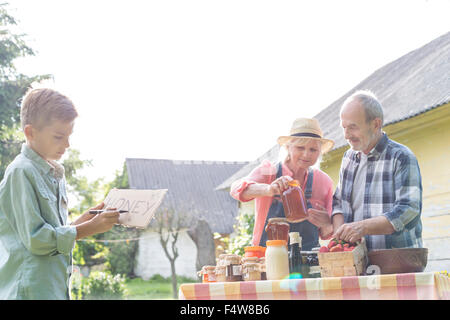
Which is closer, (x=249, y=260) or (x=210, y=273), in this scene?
(x=249, y=260)

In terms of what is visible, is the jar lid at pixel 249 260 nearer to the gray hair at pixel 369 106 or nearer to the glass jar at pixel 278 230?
the glass jar at pixel 278 230

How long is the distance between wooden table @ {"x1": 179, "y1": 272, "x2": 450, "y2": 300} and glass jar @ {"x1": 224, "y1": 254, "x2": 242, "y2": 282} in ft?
0.84

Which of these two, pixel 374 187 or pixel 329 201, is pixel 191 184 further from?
pixel 374 187

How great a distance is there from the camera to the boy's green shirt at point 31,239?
1948mm

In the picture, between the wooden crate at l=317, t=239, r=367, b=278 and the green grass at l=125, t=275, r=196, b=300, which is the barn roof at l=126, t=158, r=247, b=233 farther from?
the wooden crate at l=317, t=239, r=367, b=278

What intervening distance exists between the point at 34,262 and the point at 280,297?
39.0 inches

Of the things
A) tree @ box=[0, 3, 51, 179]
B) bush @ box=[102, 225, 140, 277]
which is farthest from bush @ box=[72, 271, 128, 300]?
bush @ box=[102, 225, 140, 277]

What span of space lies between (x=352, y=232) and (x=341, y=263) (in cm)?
22

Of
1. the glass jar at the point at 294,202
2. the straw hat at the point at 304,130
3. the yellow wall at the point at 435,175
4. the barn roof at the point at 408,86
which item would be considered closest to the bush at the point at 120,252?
the barn roof at the point at 408,86

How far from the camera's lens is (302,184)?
303cm

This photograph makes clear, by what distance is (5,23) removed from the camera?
503 inches

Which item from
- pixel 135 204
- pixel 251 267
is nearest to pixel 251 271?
pixel 251 267

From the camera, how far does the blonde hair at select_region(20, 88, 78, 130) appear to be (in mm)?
2105
